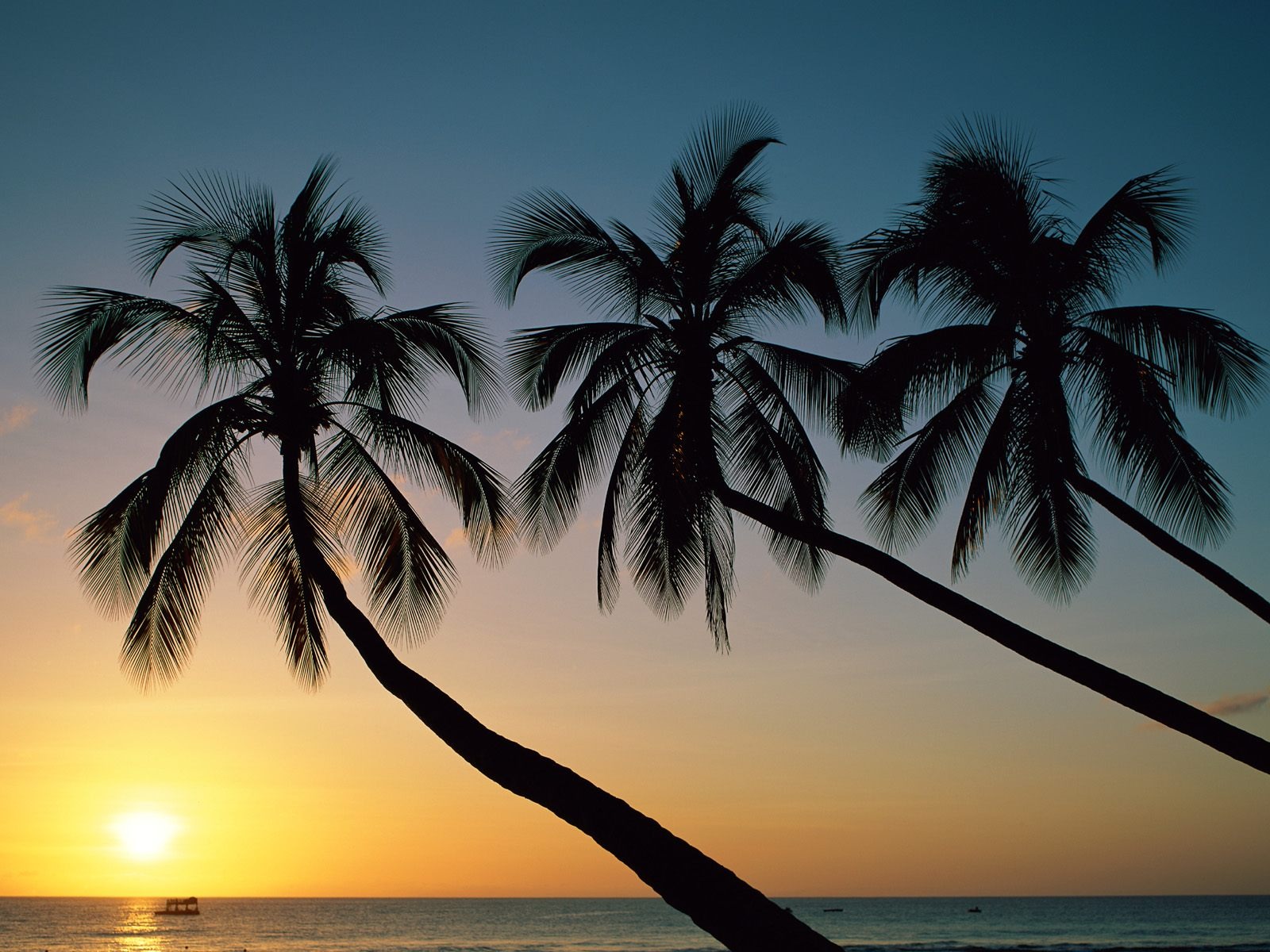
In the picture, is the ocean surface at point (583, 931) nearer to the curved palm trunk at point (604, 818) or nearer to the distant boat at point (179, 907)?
the distant boat at point (179, 907)

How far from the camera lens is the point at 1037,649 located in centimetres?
780

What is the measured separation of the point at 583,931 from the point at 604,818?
76.6 metres

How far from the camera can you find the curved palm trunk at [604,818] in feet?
17.1

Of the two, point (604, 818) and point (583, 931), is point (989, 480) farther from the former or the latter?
point (583, 931)

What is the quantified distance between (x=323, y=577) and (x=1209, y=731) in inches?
257

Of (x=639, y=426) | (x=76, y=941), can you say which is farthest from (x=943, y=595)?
(x=76, y=941)

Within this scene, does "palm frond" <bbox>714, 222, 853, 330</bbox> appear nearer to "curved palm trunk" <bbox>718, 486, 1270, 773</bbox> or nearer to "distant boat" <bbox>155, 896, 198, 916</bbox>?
"curved palm trunk" <bbox>718, 486, 1270, 773</bbox>

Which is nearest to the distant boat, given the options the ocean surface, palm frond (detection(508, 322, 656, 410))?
the ocean surface

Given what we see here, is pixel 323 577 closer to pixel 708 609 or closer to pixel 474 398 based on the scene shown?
pixel 474 398

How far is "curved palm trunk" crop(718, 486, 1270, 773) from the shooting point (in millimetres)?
7270

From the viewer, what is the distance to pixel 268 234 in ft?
33.2

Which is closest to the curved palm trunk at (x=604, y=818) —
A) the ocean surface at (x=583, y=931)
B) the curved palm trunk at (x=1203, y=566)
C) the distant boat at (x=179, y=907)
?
the curved palm trunk at (x=1203, y=566)

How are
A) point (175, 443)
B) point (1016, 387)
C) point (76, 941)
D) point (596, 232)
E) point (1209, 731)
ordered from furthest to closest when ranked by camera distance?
1. point (76, 941)
2. point (596, 232)
3. point (1016, 387)
4. point (175, 443)
5. point (1209, 731)

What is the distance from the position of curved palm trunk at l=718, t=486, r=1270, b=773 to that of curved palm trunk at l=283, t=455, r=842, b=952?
Answer: 3.09m
